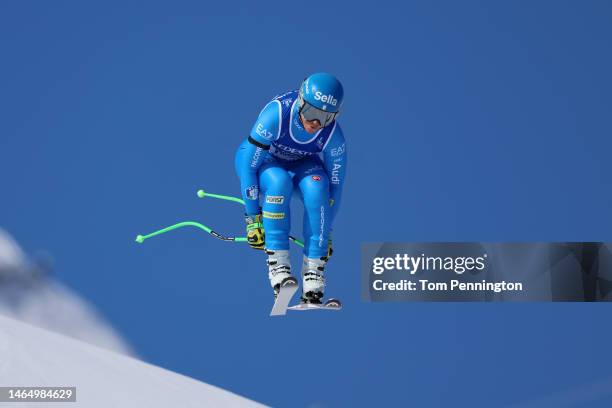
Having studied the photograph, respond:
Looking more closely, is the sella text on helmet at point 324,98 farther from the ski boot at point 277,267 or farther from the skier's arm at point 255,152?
the ski boot at point 277,267

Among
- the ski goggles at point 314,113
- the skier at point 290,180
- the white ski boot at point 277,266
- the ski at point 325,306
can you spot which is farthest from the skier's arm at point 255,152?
the ski at point 325,306

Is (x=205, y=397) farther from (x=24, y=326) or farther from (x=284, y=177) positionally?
(x=284, y=177)

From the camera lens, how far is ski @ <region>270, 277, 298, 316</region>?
9383mm

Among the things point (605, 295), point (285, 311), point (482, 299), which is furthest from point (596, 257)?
point (285, 311)

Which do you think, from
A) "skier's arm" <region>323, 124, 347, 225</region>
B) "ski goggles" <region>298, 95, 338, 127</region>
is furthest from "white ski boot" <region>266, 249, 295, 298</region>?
"ski goggles" <region>298, 95, 338, 127</region>

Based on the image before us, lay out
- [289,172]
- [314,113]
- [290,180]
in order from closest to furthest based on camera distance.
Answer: [314,113] < [290,180] < [289,172]

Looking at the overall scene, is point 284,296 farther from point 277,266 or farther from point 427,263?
point 427,263

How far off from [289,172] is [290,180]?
16 centimetres

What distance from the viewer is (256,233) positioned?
970 centimetres

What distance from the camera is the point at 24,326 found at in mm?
12594

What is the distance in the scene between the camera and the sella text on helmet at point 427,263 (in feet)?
34.6

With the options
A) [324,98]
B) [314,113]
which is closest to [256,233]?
[314,113]

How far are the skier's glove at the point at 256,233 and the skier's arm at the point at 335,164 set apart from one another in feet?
2.27

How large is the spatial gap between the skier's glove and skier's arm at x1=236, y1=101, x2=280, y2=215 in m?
0.06
